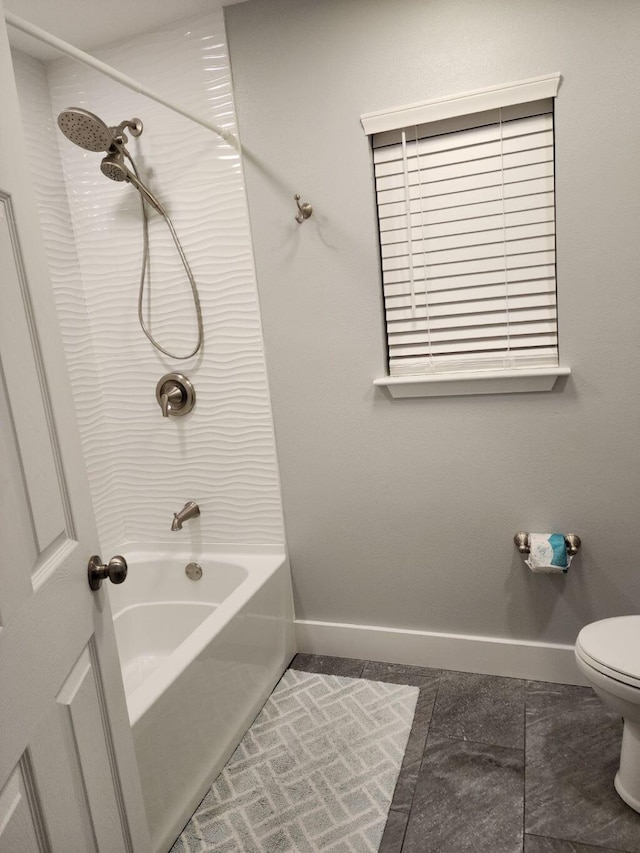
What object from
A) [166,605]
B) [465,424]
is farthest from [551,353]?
[166,605]

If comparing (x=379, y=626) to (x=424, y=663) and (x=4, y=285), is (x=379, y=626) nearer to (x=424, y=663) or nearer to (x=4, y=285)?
(x=424, y=663)

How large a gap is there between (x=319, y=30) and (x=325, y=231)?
0.64m

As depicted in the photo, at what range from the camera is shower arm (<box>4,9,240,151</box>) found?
1351 mm

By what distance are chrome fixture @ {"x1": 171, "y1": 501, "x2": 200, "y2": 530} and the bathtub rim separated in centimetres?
16

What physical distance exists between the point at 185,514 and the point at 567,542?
1.45m

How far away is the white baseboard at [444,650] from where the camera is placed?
220 cm

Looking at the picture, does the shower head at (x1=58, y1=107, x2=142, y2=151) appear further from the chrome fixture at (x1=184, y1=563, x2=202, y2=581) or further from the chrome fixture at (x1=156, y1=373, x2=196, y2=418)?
the chrome fixture at (x1=184, y1=563, x2=202, y2=581)

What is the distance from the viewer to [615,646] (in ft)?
5.40

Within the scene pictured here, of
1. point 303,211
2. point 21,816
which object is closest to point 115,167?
point 303,211

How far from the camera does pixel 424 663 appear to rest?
7.82ft

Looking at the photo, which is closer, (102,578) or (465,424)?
(102,578)

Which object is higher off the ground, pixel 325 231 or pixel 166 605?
pixel 325 231

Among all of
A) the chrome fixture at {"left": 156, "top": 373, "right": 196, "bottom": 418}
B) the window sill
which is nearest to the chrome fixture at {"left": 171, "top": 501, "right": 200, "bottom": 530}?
the chrome fixture at {"left": 156, "top": 373, "right": 196, "bottom": 418}

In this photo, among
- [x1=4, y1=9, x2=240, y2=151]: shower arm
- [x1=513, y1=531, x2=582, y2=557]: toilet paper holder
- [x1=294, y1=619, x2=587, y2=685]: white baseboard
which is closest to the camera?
[x1=4, y1=9, x2=240, y2=151]: shower arm
